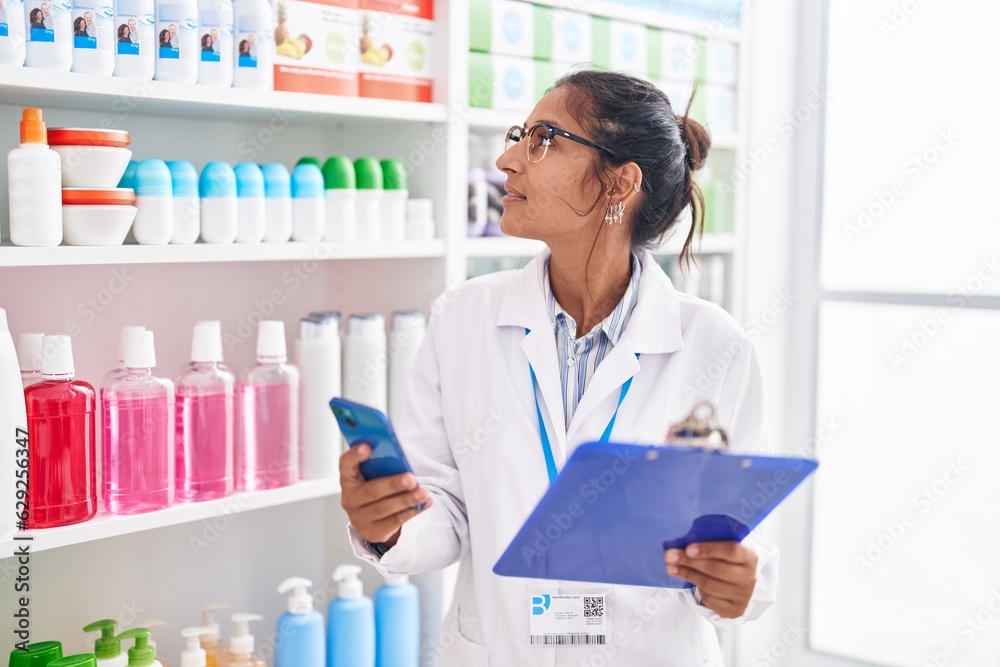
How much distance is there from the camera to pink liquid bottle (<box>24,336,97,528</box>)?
1.32 metres

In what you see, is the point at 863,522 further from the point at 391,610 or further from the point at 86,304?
the point at 86,304

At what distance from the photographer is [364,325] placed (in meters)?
1.69

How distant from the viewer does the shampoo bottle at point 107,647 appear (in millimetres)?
1449

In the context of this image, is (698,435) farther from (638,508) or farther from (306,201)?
(306,201)

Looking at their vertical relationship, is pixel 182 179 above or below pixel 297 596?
above

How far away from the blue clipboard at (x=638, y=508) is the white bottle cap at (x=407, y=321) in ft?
2.20

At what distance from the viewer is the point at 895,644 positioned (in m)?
2.38

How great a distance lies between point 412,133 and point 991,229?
128 centimetres

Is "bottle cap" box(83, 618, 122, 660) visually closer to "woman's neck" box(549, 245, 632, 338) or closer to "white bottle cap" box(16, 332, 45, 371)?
"white bottle cap" box(16, 332, 45, 371)

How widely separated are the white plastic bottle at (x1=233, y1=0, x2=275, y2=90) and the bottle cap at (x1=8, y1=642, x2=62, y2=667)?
0.85 meters

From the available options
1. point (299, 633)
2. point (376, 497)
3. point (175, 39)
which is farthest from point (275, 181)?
point (299, 633)

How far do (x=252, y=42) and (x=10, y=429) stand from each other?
25.3 inches

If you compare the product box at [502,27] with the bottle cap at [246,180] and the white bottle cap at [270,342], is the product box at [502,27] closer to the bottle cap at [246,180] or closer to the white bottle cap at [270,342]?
the bottle cap at [246,180]

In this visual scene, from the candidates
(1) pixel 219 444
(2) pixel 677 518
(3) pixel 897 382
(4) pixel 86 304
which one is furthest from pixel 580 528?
(3) pixel 897 382
